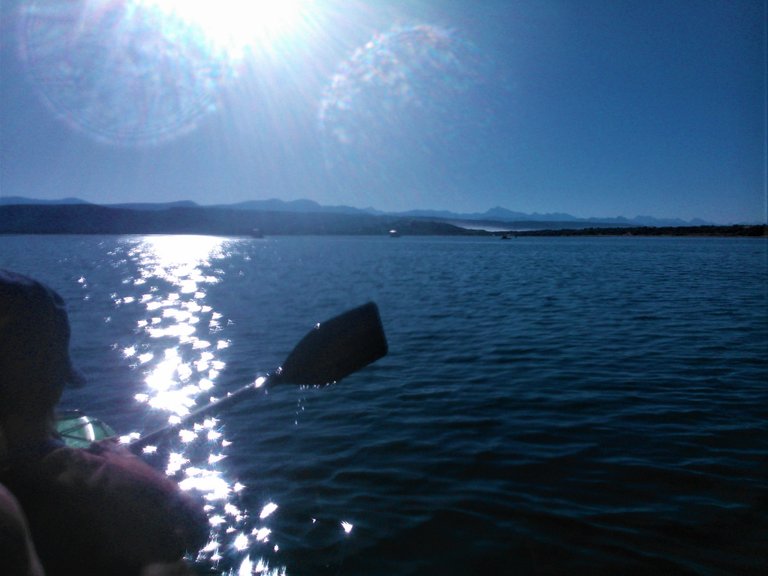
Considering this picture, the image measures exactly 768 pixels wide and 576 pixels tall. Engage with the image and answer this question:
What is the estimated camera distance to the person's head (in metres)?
2.83

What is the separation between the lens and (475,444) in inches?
340

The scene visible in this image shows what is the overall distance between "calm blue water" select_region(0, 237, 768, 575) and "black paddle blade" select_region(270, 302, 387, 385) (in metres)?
1.60

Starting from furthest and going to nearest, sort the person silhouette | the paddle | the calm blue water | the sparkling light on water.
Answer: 1. the paddle
2. the sparkling light on water
3. the calm blue water
4. the person silhouette

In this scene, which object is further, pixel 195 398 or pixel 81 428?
pixel 195 398

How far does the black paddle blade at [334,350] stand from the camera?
669cm

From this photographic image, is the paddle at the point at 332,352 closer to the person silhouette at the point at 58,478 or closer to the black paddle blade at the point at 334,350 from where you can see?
the black paddle blade at the point at 334,350

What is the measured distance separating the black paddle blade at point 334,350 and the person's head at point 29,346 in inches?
141

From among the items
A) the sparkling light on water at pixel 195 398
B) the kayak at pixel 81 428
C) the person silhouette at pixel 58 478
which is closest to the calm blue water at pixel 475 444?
the sparkling light on water at pixel 195 398

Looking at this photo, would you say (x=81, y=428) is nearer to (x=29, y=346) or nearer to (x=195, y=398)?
(x=29, y=346)

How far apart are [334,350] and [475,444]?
322 cm

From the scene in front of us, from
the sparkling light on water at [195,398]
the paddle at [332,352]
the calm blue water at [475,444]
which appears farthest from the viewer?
the paddle at [332,352]

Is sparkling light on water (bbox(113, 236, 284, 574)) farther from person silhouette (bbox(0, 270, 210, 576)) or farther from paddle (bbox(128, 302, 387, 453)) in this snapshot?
person silhouette (bbox(0, 270, 210, 576))

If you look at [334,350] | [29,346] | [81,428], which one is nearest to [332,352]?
[334,350]

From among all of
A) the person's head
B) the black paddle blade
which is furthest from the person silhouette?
the black paddle blade
